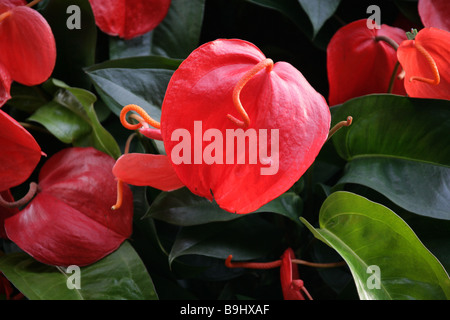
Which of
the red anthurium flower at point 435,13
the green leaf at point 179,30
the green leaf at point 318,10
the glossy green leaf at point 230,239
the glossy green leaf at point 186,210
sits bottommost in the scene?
the glossy green leaf at point 230,239

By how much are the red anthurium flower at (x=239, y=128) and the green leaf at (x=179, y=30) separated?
0.22 metres

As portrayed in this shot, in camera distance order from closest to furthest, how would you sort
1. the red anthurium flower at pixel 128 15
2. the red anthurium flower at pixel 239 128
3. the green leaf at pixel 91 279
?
the red anthurium flower at pixel 239 128 < the green leaf at pixel 91 279 < the red anthurium flower at pixel 128 15

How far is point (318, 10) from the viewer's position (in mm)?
542

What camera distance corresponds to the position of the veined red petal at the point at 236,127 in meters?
0.33

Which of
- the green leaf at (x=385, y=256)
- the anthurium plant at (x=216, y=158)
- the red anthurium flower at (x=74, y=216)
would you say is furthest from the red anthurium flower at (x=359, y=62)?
the red anthurium flower at (x=74, y=216)

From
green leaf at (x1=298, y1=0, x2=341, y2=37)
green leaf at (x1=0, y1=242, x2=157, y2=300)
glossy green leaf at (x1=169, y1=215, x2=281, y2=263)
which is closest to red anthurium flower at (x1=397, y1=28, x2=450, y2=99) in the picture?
green leaf at (x1=298, y1=0, x2=341, y2=37)

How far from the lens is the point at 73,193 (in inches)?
18.5

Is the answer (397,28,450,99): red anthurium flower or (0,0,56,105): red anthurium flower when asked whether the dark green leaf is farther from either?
(397,28,450,99): red anthurium flower

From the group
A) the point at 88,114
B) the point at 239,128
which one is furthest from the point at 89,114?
the point at 239,128

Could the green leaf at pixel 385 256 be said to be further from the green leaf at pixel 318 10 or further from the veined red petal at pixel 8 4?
the veined red petal at pixel 8 4

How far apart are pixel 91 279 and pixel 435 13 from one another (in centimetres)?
48

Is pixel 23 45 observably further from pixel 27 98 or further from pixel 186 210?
pixel 186 210

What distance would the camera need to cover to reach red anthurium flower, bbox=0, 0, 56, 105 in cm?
46
